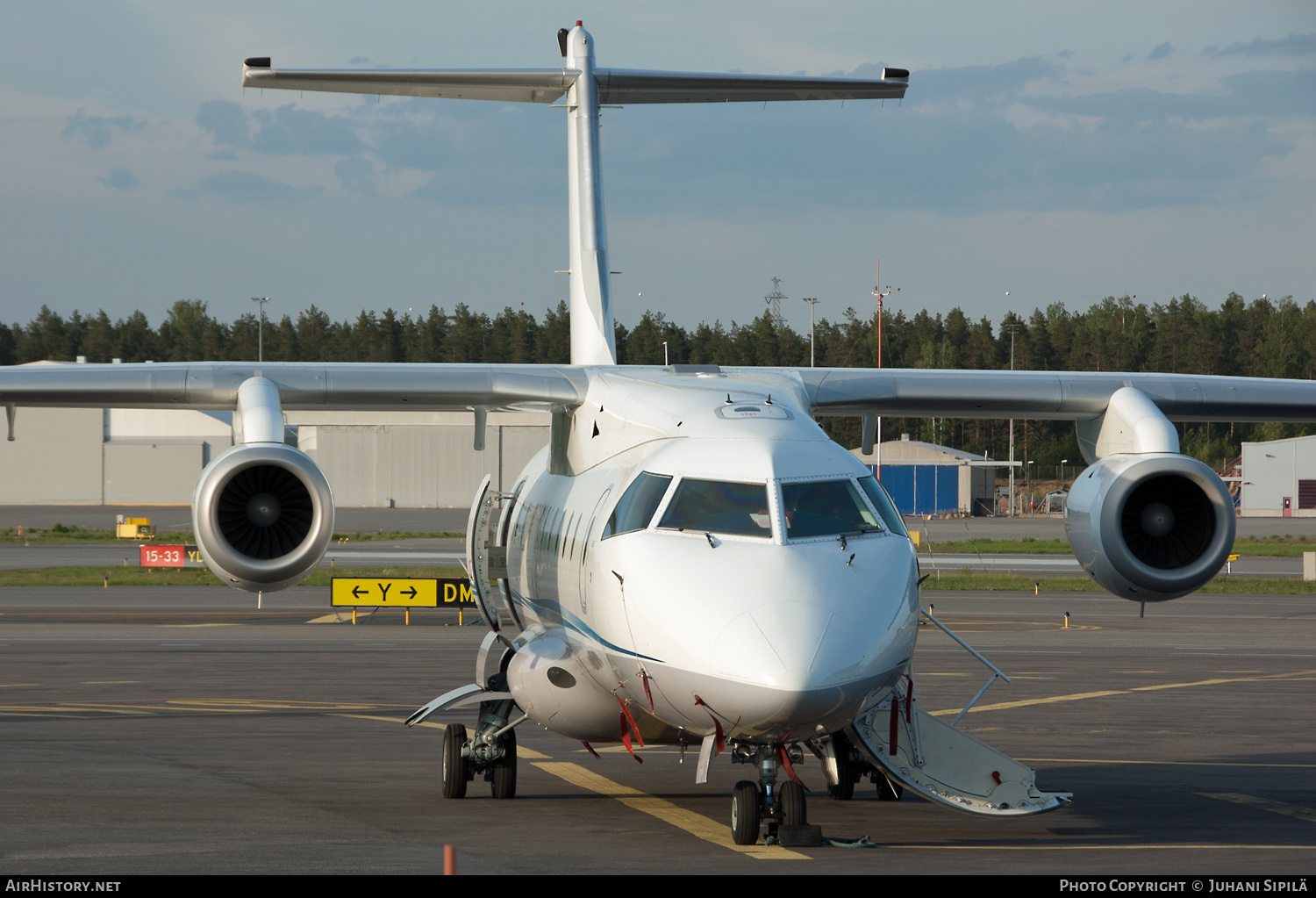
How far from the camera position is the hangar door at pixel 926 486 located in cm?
8850

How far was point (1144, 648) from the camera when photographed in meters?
28.5

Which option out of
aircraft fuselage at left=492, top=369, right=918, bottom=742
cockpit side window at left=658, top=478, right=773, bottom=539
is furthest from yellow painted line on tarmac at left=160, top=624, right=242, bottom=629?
cockpit side window at left=658, top=478, right=773, bottom=539

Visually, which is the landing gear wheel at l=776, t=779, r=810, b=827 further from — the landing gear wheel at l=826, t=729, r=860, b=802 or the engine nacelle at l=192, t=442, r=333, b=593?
the engine nacelle at l=192, t=442, r=333, b=593

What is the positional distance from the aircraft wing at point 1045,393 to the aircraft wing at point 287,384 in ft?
9.19

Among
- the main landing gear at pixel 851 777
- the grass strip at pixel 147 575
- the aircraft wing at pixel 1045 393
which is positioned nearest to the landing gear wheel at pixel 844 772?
the main landing gear at pixel 851 777

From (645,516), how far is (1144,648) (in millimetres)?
20652

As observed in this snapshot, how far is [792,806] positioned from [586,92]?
33.9ft

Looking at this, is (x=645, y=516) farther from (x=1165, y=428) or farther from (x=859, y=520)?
(x=1165, y=428)

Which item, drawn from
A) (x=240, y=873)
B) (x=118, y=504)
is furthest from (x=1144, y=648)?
(x=118, y=504)

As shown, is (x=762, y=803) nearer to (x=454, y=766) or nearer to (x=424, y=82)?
(x=454, y=766)

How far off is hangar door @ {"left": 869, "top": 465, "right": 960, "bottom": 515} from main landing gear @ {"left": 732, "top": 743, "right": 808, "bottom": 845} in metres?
78.4

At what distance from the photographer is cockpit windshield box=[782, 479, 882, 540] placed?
10172 mm

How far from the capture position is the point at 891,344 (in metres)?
137

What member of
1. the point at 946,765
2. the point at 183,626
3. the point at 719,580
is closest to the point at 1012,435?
the point at 183,626
